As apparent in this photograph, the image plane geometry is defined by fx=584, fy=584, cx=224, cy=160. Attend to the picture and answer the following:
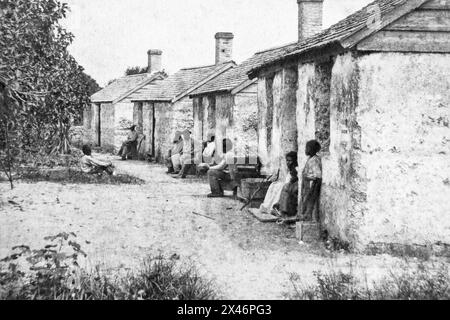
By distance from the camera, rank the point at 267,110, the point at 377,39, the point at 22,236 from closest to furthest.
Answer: the point at 377,39 → the point at 22,236 → the point at 267,110

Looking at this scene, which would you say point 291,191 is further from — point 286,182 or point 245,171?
point 245,171

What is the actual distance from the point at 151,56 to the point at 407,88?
94.0 ft

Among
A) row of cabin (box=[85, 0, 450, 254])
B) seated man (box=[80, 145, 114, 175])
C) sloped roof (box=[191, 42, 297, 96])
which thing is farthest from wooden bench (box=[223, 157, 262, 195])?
row of cabin (box=[85, 0, 450, 254])

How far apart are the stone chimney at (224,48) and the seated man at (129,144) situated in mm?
5961

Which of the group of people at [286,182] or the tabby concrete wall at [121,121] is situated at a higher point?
the tabby concrete wall at [121,121]

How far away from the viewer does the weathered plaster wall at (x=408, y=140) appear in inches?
362

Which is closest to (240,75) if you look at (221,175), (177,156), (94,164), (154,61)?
(177,156)

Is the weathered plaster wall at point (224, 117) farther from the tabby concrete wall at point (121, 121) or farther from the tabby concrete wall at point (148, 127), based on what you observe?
the tabby concrete wall at point (121, 121)

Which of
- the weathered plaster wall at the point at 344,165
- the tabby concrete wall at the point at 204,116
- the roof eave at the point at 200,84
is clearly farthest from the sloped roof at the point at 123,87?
the weathered plaster wall at the point at 344,165

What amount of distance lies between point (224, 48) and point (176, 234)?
18446 millimetres

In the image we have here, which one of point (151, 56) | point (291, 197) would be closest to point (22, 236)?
point (291, 197)

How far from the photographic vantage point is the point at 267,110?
15.3 metres

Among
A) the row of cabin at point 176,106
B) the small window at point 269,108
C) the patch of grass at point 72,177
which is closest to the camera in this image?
the small window at point 269,108

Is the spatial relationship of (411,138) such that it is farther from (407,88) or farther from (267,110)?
(267,110)
